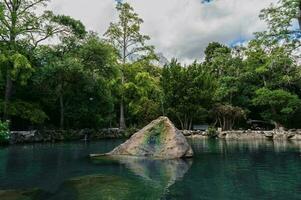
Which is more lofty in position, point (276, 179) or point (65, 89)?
point (65, 89)

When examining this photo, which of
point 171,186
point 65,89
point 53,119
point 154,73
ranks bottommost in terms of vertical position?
point 171,186

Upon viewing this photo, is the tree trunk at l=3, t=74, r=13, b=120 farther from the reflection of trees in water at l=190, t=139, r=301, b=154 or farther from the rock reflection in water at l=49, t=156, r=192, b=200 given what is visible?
the rock reflection in water at l=49, t=156, r=192, b=200

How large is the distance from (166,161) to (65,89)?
18.1m

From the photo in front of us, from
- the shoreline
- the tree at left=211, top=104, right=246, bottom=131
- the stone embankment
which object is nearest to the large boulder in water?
the shoreline

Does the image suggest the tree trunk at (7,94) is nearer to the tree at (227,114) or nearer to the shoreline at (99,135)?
the shoreline at (99,135)

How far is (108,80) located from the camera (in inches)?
1319

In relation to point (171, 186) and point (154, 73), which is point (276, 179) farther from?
point (154, 73)

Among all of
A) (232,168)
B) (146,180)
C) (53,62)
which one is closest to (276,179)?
(232,168)

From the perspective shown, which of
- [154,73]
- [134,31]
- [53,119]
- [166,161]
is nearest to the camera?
[166,161]

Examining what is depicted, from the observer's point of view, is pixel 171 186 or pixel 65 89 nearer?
pixel 171 186

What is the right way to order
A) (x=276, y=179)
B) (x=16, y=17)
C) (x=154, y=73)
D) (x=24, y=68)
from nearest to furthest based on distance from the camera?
(x=276, y=179) < (x=24, y=68) < (x=16, y=17) < (x=154, y=73)

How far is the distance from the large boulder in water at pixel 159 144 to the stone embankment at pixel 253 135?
14199 mm

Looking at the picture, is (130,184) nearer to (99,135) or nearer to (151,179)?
(151,179)

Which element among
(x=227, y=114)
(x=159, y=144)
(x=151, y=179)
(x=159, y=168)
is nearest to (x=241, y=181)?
(x=151, y=179)
